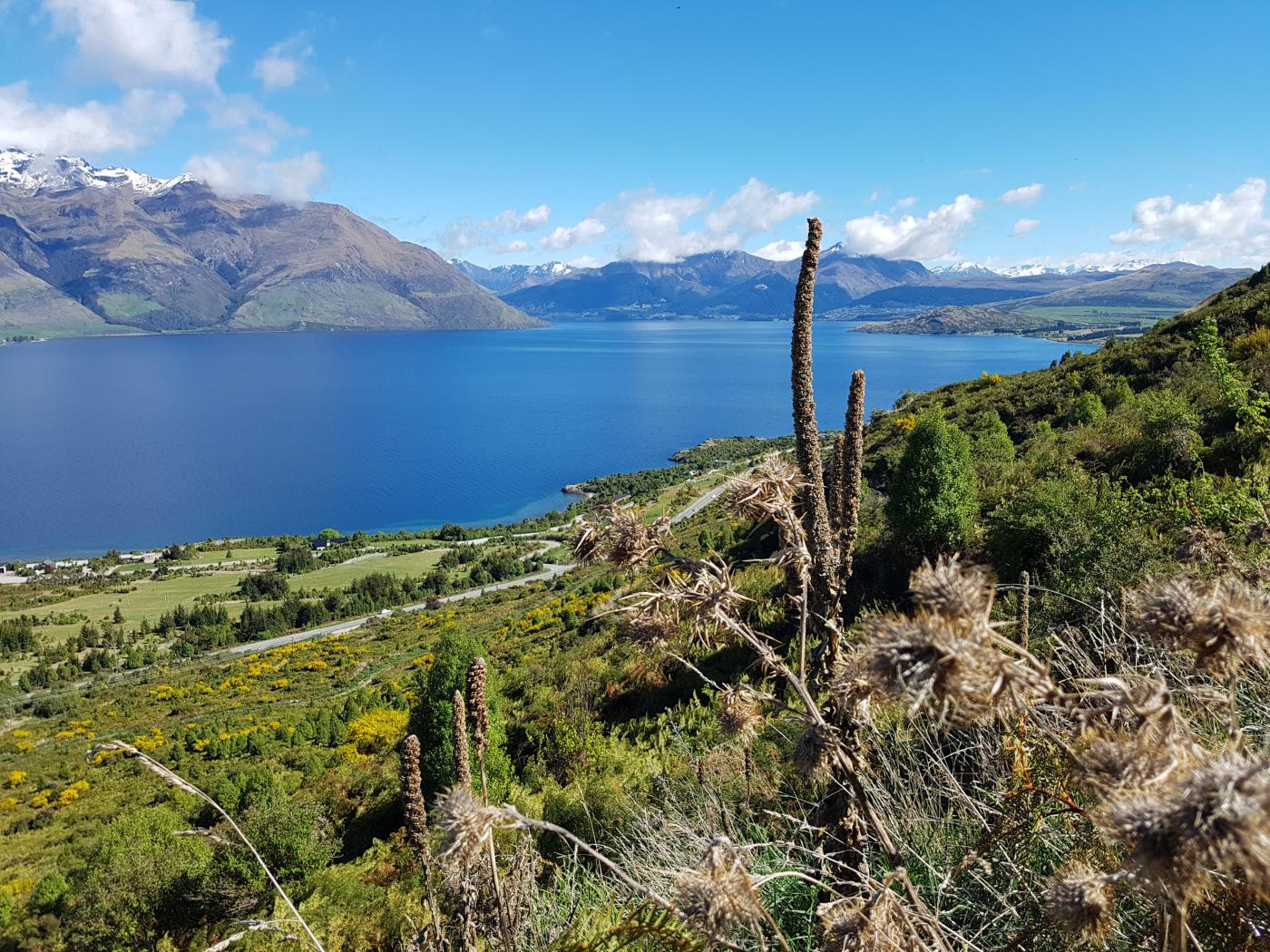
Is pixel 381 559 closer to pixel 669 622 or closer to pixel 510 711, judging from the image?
pixel 510 711

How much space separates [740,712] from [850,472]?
864 millimetres

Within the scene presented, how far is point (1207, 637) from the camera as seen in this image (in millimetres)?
1281

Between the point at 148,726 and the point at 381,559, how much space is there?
33753 mm

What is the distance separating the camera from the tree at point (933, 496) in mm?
13727

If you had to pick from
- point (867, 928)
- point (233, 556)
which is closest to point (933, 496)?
point (867, 928)

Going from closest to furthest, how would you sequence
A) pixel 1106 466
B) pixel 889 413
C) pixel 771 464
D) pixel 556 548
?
pixel 771 464 < pixel 1106 466 < pixel 889 413 < pixel 556 548

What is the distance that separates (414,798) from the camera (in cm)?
254

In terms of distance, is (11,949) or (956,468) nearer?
(11,949)

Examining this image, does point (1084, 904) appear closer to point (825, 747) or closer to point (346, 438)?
point (825, 747)

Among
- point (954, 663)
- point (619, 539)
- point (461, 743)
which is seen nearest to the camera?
point (954, 663)

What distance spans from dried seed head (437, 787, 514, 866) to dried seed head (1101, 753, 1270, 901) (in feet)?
3.90

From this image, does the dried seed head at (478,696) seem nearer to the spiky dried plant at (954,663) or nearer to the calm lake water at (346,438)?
the spiky dried plant at (954,663)

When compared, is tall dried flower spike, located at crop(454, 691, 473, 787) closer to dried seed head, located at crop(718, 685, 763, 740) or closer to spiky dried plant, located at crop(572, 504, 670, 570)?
spiky dried plant, located at crop(572, 504, 670, 570)

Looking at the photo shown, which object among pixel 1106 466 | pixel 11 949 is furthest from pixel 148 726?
pixel 1106 466
